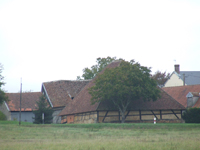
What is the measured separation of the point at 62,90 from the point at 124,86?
22.8 meters

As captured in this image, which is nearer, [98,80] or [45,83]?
[98,80]

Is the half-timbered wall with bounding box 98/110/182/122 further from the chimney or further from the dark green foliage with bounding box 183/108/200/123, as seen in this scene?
the chimney

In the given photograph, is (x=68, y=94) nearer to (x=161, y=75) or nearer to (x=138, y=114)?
(x=138, y=114)

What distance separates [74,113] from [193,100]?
18.6 meters

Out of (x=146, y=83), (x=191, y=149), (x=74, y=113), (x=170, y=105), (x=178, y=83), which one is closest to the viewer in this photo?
(x=191, y=149)

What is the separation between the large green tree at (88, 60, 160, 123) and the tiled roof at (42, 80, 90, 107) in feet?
53.8

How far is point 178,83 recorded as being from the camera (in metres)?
72.3

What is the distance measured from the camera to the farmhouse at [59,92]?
56.8 m

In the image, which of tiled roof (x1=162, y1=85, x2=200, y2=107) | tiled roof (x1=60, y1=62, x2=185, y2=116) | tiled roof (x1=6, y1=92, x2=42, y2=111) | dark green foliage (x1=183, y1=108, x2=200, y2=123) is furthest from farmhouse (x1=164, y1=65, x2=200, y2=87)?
tiled roof (x1=6, y1=92, x2=42, y2=111)

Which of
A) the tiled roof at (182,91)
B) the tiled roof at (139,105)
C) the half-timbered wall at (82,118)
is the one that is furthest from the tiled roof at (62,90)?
the tiled roof at (182,91)

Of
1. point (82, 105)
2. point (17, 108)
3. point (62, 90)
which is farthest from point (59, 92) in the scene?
point (82, 105)

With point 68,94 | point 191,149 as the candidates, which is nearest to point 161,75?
point 68,94

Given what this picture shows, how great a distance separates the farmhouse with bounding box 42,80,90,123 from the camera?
56.8 m

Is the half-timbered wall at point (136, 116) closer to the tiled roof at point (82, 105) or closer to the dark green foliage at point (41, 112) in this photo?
the tiled roof at point (82, 105)
